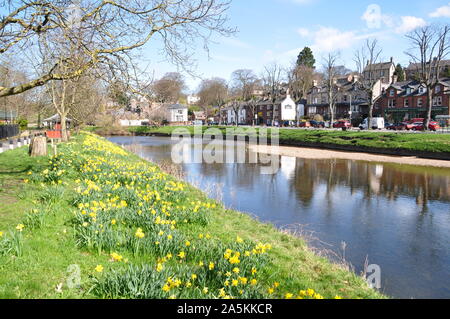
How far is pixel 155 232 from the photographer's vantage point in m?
6.16

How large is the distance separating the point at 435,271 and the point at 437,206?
766cm

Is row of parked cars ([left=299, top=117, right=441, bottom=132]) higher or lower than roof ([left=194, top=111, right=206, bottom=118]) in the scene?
lower

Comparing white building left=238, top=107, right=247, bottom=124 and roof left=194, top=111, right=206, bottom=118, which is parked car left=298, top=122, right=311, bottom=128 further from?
roof left=194, top=111, right=206, bottom=118

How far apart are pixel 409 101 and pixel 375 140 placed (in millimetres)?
31285

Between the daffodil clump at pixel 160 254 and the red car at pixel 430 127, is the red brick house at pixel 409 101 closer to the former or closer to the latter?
the red car at pixel 430 127

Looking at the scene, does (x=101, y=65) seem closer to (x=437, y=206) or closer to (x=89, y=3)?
(x=89, y=3)

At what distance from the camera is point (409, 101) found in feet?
200

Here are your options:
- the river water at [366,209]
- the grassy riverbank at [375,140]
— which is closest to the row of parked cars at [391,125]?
the grassy riverbank at [375,140]

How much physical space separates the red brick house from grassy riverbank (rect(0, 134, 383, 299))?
5907 cm

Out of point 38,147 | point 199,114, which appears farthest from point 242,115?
point 38,147

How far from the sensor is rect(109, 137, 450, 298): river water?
863 cm

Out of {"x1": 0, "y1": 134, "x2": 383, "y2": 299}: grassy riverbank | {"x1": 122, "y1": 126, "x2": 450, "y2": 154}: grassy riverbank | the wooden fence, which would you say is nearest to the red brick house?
{"x1": 122, "y1": 126, "x2": 450, "y2": 154}: grassy riverbank
